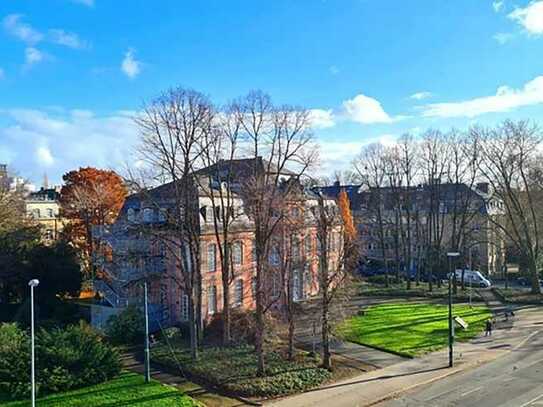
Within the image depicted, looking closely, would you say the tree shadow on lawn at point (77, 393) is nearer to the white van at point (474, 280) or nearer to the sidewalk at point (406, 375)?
the sidewalk at point (406, 375)

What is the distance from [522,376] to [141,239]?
2543 centimetres

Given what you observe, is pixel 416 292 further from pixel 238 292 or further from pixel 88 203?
pixel 88 203

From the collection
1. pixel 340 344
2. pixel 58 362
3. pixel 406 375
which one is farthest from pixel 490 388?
pixel 58 362

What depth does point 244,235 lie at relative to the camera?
41.6 meters

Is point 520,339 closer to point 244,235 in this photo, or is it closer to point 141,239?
point 244,235

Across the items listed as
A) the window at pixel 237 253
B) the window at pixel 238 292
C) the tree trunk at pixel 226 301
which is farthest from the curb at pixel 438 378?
the window at pixel 237 253

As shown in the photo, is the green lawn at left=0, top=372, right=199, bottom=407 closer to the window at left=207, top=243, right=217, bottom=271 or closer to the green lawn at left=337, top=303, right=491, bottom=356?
the green lawn at left=337, top=303, right=491, bottom=356

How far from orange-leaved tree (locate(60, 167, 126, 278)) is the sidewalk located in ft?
102

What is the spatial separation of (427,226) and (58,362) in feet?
159

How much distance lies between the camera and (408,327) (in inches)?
1531

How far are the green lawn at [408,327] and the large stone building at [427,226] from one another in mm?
11384

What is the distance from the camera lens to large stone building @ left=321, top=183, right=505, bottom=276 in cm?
5934

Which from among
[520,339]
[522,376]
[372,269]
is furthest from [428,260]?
[522,376]

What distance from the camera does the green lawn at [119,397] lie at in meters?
22.8
